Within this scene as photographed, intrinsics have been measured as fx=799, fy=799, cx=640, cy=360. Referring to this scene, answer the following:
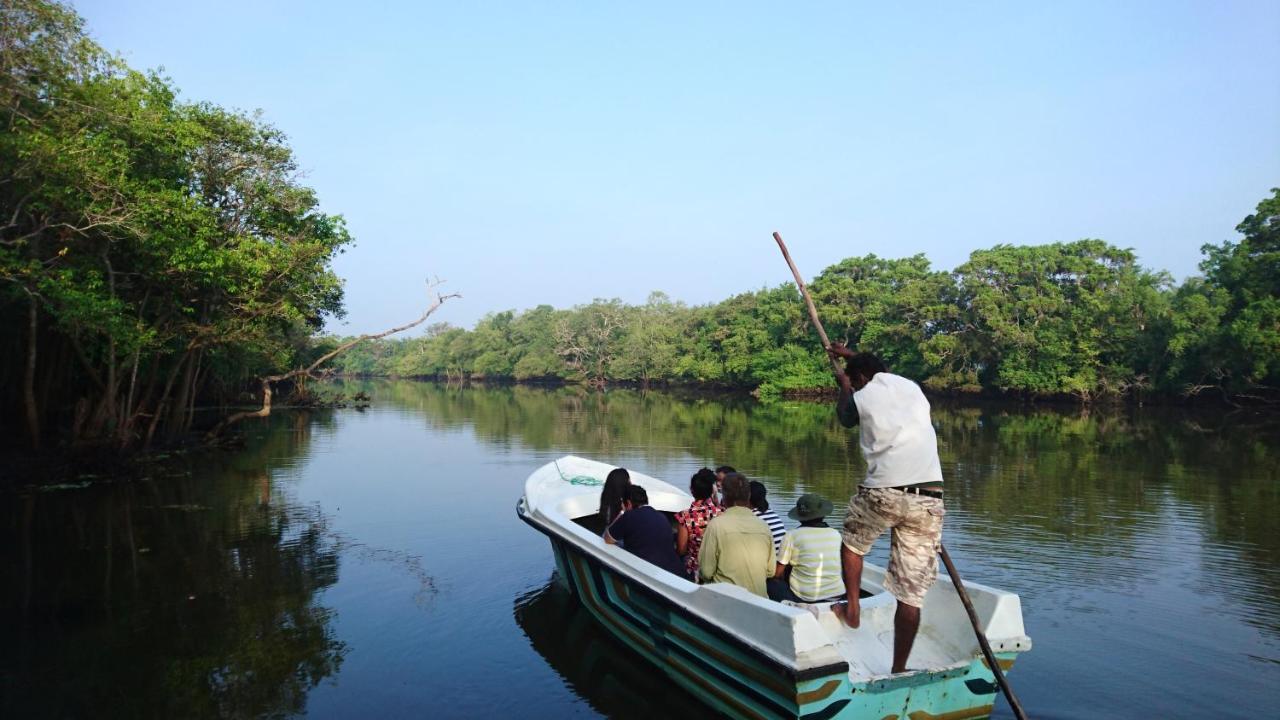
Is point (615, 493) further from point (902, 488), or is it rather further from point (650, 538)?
point (902, 488)

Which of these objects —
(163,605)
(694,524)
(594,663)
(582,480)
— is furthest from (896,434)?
(163,605)

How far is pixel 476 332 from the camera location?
100 m

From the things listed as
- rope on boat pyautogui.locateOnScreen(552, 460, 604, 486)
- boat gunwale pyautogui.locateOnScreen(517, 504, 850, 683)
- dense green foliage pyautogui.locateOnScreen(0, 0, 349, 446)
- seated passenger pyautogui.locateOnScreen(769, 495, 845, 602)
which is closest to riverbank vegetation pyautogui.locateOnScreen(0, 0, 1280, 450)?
dense green foliage pyautogui.locateOnScreen(0, 0, 349, 446)

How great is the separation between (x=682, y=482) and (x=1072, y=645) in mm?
8392

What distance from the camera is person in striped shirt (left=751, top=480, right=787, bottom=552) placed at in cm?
576

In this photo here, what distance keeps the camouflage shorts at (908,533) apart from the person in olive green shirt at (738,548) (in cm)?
93

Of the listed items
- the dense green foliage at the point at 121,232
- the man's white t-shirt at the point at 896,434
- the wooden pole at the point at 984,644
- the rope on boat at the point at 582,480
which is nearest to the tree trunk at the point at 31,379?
the dense green foliage at the point at 121,232

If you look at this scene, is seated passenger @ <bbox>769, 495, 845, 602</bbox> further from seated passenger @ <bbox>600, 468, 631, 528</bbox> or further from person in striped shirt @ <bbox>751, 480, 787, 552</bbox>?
seated passenger @ <bbox>600, 468, 631, 528</bbox>

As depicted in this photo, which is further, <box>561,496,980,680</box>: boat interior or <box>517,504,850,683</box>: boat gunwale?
<box>561,496,980,680</box>: boat interior

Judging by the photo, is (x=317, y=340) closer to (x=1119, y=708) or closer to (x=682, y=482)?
(x=682, y=482)

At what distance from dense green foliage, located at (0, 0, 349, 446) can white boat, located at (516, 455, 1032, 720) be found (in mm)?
9501

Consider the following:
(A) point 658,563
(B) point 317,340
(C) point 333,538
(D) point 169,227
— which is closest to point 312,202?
(D) point 169,227

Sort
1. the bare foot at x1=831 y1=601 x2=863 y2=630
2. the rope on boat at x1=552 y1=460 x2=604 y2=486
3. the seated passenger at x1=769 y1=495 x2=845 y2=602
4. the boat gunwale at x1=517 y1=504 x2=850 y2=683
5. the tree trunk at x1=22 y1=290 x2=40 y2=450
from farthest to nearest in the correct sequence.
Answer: the tree trunk at x1=22 y1=290 x2=40 y2=450 < the rope on boat at x1=552 y1=460 x2=604 y2=486 < the seated passenger at x1=769 y1=495 x2=845 y2=602 < the bare foot at x1=831 y1=601 x2=863 y2=630 < the boat gunwale at x1=517 y1=504 x2=850 y2=683

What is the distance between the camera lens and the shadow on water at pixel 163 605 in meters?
5.21
